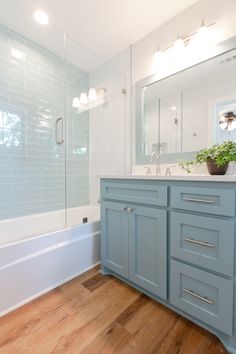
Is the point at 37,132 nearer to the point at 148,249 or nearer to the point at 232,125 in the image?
the point at 148,249

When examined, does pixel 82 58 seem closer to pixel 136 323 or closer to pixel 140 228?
pixel 140 228

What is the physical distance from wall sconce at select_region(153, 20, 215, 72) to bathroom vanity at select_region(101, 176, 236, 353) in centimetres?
116

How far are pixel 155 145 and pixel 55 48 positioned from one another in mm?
1611

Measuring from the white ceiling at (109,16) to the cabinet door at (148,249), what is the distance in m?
1.68

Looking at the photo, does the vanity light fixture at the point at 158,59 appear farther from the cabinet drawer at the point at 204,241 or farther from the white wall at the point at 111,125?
the cabinet drawer at the point at 204,241

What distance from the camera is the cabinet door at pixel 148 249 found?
1.17 m

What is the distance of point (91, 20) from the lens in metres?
1.70

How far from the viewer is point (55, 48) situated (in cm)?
209

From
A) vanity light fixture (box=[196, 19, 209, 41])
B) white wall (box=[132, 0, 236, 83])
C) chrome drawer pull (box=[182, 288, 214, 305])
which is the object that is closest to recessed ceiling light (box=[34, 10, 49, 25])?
white wall (box=[132, 0, 236, 83])

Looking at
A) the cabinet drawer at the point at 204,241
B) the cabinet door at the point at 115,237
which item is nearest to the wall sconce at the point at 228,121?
the cabinet drawer at the point at 204,241

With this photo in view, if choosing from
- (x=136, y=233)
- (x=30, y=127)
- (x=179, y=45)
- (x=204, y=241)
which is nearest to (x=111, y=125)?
(x=30, y=127)

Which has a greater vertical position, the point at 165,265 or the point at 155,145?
the point at 155,145

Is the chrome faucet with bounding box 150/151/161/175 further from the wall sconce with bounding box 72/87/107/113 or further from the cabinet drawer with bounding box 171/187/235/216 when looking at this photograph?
the wall sconce with bounding box 72/87/107/113

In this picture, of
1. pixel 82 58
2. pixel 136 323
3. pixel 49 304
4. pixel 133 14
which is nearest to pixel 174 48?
pixel 133 14
